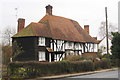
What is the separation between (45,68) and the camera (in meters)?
19.9

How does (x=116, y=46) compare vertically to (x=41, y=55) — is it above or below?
above

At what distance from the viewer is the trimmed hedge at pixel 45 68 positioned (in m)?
18.0

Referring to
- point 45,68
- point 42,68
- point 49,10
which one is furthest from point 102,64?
point 49,10

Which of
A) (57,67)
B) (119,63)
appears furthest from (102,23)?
(57,67)

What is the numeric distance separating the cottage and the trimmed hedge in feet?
33.7

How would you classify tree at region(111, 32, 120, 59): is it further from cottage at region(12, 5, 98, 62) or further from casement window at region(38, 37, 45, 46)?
casement window at region(38, 37, 45, 46)

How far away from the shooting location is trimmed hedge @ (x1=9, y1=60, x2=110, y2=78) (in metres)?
18.0

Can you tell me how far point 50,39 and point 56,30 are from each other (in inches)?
154

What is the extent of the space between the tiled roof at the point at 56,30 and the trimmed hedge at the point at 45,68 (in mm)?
11586

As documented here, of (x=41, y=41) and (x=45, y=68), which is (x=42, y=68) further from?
(x=41, y=41)

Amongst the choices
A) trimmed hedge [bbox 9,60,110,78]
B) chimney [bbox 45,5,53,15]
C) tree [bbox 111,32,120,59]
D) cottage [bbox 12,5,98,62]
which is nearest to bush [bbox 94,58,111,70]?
trimmed hedge [bbox 9,60,110,78]

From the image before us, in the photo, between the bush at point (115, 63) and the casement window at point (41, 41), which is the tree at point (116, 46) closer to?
the bush at point (115, 63)

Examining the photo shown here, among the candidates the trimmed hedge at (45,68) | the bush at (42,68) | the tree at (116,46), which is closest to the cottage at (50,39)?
the tree at (116,46)

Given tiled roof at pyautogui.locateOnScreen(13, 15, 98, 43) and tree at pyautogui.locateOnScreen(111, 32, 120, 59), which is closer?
tree at pyautogui.locateOnScreen(111, 32, 120, 59)
